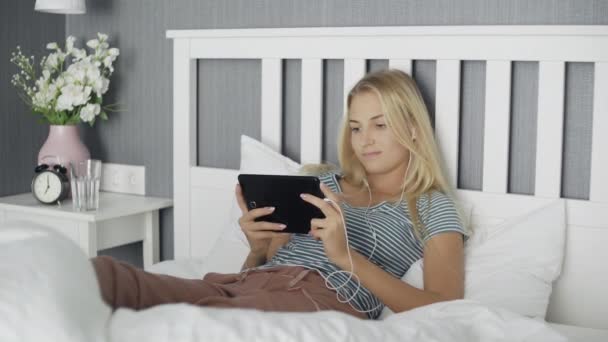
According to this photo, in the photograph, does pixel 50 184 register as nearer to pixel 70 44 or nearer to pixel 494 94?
pixel 70 44

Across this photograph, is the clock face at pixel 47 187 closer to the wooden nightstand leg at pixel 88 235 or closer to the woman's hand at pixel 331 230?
the wooden nightstand leg at pixel 88 235

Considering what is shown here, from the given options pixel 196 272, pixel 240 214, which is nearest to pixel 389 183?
pixel 240 214

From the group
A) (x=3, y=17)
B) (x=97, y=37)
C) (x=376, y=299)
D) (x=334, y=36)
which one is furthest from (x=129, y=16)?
(x=376, y=299)

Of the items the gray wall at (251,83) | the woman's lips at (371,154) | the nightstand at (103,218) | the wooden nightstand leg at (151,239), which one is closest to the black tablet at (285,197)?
the woman's lips at (371,154)

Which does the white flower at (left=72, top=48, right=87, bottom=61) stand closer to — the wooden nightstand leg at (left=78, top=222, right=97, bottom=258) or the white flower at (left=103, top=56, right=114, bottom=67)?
the white flower at (left=103, top=56, right=114, bottom=67)

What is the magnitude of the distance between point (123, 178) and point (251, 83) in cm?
54

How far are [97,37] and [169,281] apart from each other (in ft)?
4.39

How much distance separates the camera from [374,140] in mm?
1698

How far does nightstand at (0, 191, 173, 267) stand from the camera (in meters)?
2.06

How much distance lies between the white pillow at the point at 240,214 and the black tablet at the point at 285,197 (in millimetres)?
287

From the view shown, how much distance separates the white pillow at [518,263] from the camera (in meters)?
1.56

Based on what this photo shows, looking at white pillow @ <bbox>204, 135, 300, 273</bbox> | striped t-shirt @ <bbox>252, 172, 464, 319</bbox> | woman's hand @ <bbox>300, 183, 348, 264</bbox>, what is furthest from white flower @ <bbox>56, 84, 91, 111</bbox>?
woman's hand @ <bbox>300, 183, 348, 264</bbox>

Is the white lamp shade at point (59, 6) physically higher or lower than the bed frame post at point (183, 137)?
higher

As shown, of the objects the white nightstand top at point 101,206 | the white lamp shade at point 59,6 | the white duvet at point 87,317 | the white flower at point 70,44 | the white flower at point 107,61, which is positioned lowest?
the white nightstand top at point 101,206
